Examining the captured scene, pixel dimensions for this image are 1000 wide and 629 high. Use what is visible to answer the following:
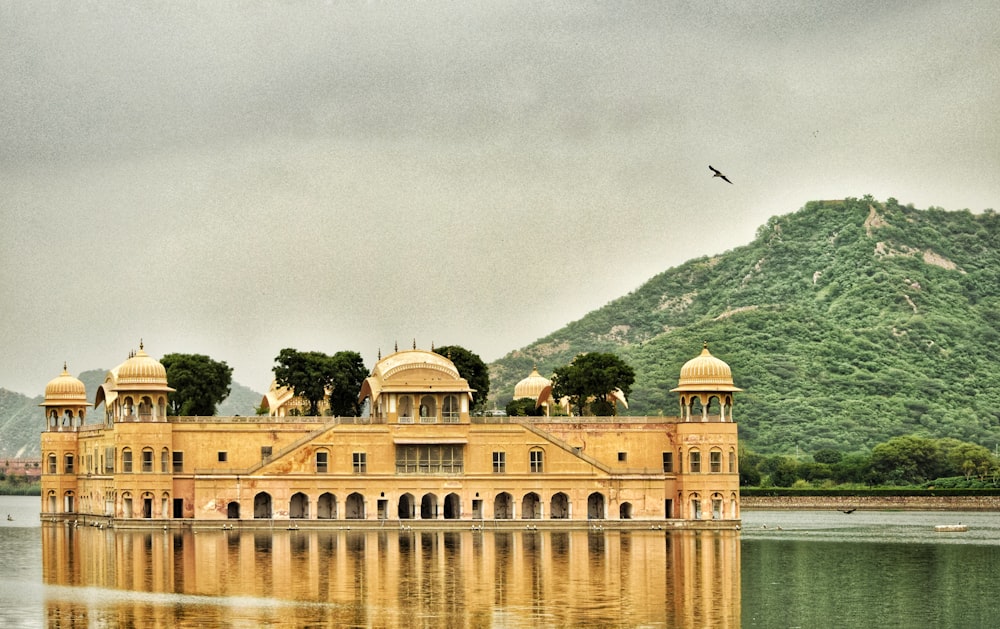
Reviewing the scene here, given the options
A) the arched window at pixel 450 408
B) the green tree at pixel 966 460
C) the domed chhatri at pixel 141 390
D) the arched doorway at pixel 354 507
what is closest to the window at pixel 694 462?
the arched window at pixel 450 408

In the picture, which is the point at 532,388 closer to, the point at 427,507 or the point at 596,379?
the point at 596,379

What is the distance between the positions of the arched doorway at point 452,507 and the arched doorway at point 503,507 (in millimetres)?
1728

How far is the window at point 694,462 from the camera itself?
8144cm

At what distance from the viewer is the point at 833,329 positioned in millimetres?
148375

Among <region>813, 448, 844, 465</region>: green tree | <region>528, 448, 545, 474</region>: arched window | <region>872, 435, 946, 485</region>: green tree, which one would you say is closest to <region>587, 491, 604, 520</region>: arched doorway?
<region>528, 448, 545, 474</region>: arched window

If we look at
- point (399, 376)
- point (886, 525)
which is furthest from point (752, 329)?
point (399, 376)

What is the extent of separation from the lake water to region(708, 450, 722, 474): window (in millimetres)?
5800

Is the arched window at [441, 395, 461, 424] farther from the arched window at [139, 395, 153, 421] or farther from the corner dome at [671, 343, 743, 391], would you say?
the arched window at [139, 395, 153, 421]

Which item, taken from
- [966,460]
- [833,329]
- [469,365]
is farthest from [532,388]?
[833,329]

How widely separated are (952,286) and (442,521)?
9268 cm

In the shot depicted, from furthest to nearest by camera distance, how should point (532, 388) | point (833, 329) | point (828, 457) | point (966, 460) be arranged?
point (833, 329)
point (828, 457)
point (966, 460)
point (532, 388)

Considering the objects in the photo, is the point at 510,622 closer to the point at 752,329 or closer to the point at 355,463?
the point at 355,463

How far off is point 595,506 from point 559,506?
5.31 feet

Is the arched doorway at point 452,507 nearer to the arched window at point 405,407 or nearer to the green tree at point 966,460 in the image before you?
the arched window at point 405,407
